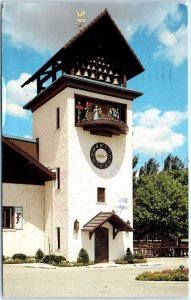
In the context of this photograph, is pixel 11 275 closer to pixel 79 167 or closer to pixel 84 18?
pixel 79 167

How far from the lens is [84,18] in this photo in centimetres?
1447

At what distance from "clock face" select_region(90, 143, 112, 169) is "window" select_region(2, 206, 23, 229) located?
325 cm

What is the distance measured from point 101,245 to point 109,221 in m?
0.91

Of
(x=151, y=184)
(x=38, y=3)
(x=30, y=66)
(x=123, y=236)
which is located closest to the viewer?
(x=38, y=3)

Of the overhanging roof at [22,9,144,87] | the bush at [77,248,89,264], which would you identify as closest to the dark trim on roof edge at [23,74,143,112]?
the overhanging roof at [22,9,144,87]

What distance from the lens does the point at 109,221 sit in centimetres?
1833

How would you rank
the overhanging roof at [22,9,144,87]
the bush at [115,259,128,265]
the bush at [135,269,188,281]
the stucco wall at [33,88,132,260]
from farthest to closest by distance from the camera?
the stucco wall at [33,88,132,260] < the bush at [115,259,128,265] < the overhanging roof at [22,9,144,87] < the bush at [135,269,188,281]

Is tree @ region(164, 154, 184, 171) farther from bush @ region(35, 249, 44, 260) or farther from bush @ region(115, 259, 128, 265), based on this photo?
bush @ region(35, 249, 44, 260)

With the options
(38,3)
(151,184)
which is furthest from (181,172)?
(38,3)

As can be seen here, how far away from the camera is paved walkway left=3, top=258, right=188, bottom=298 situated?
1202 centimetres

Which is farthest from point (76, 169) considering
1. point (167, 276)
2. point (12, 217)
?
point (167, 276)

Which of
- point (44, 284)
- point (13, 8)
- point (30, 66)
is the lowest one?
point (44, 284)

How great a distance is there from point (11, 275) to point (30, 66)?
5774 millimetres

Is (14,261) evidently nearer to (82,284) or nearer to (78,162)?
(82,284)
